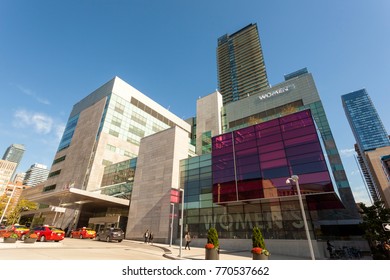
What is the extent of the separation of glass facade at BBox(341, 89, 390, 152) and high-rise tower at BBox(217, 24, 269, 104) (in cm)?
12068

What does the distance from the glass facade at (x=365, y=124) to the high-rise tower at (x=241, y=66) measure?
120683 millimetres

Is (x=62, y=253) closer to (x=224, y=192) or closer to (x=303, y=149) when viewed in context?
(x=224, y=192)

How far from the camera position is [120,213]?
131 ft

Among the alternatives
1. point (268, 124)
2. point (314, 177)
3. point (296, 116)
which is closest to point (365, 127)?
point (296, 116)

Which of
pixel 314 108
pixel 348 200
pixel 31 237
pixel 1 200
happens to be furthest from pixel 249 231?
pixel 1 200

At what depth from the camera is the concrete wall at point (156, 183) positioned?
31.6m

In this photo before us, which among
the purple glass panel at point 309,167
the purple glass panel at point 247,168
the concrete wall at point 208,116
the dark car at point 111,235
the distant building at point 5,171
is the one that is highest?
the distant building at point 5,171

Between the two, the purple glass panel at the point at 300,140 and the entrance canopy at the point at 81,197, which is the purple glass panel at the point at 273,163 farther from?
the entrance canopy at the point at 81,197

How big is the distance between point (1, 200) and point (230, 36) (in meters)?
154

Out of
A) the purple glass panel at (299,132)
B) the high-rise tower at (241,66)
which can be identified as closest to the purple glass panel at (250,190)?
the purple glass panel at (299,132)
